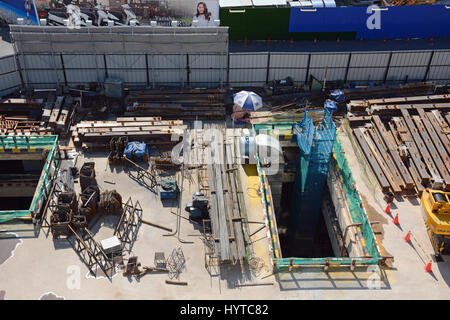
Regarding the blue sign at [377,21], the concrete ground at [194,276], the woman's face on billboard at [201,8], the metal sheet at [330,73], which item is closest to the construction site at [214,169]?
the concrete ground at [194,276]

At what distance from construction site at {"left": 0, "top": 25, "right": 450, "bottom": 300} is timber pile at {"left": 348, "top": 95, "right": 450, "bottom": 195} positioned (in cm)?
11

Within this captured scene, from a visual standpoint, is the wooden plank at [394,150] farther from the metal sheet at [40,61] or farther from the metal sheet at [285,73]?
the metal sheet at [40,61]

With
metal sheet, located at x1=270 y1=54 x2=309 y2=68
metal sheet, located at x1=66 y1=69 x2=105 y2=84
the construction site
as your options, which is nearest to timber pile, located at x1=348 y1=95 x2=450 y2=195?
the construction site

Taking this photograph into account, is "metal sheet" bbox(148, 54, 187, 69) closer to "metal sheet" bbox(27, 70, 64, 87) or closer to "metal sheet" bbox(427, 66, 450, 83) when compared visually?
"metal sheet" bbox(27, 70, 64, 87)

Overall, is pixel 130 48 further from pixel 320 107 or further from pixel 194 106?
pixel 320 107

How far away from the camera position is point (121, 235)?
88.6 ft

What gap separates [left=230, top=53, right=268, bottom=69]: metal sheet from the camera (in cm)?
3859

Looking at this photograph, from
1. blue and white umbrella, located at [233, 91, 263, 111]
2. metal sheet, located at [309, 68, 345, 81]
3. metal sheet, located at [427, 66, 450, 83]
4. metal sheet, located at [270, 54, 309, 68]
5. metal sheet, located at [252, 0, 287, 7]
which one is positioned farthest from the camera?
metal sheet, located at [252, 0, 287, 7]

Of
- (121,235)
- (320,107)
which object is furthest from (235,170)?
(320,107)

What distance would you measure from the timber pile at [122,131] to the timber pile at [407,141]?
41.8 ft

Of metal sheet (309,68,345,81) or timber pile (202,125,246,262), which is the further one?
metal sheet (309,68,345,81)

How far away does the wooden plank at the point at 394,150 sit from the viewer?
3061cm

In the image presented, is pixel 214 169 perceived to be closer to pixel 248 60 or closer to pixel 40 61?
pixel 248 60

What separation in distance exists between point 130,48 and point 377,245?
73.1 ft
